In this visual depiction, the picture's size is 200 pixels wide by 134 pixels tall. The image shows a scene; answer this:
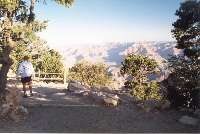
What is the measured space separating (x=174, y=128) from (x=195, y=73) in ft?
29.6

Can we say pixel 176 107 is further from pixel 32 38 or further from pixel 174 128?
pixel 32 38

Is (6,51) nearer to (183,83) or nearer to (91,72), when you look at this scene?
(183,83)

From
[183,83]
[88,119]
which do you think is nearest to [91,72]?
[183,83]

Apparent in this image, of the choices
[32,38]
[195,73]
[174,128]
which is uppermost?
[32,38]

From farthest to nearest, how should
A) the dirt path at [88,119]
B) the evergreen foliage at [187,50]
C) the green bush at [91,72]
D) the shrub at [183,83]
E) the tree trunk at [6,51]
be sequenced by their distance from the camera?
1. the green bush at [91,72]
2. the evergreen foliage at [187,50]
3. the shrub at [183,83]
4. the tree trunk at [6,51]
5. the dirt path at [88,119]

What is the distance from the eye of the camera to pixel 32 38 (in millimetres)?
18234

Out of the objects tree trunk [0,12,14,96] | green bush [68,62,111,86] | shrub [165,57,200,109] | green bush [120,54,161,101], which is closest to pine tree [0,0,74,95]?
tree trunk [0,12,14,96]

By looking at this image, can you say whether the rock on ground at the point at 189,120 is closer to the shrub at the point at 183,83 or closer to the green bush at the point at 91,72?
the shrub at the point at 183,83

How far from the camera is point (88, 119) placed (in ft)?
37.4

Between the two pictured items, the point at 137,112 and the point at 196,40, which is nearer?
the point at 137,112

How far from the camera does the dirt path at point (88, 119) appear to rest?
34.3ft

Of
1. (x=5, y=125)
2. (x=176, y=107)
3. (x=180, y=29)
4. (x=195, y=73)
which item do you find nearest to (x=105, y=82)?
(x=180, y=29)

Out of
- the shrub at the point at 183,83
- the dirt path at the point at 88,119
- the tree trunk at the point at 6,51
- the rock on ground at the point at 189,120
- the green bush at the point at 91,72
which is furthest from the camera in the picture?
the green bush at the point at 91,72

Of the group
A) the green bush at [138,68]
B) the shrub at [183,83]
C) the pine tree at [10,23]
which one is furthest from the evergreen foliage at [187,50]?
the green bush at [138,68]
